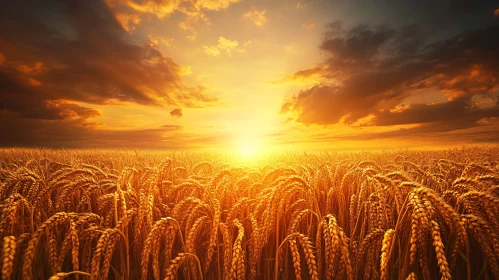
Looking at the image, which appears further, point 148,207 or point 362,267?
point 362,267

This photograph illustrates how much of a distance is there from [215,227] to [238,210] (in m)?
0.99

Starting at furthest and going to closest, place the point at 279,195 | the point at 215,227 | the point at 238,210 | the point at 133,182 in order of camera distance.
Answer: the point at 133,182, the point at 238,210, the point at 279,195, the point at 215,227

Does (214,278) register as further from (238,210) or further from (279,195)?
(279,195)

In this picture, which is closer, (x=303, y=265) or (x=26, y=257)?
(x=26, y=257)

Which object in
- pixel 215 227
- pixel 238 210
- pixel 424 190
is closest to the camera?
pixel 424 190

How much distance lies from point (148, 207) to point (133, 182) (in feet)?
7.55

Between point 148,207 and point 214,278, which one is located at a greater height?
point 148,207

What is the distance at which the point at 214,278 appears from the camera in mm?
2771

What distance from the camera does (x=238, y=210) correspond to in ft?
10.7

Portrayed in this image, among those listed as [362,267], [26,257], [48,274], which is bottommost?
[362,267]

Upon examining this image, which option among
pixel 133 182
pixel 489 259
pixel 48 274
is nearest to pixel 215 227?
pixel 48 274

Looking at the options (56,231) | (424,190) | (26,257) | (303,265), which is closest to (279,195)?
(303,265)

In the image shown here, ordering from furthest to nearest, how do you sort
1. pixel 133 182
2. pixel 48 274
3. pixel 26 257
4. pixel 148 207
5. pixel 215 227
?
pixel 133 182
pixel 48 274
pixel 148 207
pixel 215 227
pixel 26 257

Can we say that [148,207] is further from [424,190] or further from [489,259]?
[489,259]
